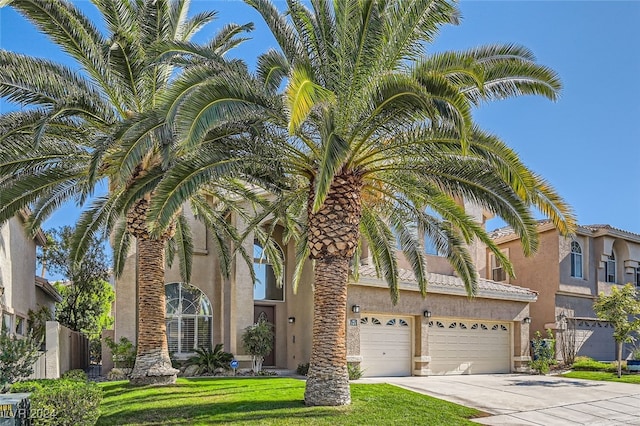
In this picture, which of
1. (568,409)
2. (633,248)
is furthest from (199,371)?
(633,248)

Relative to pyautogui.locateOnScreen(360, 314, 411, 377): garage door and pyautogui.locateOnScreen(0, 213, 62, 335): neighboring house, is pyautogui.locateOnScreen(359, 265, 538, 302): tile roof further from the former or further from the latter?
pyautogui.locateOnScreen(0, 213, 62, 335): neighboring house

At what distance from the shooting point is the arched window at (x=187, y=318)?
21.9 meters

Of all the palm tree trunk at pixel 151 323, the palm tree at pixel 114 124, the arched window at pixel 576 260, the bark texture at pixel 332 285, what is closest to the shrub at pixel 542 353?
the arched window at pixel 576 260

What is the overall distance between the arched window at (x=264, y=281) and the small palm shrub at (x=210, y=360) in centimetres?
346

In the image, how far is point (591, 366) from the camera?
24250 mm

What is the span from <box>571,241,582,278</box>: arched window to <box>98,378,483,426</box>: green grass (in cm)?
1519

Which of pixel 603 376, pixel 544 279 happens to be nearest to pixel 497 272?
pixel 544 279

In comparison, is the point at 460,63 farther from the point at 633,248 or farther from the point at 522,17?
the point at 633,248

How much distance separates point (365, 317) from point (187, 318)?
675cm

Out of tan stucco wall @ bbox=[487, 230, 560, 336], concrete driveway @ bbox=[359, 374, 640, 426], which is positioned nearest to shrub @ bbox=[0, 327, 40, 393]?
concrete driveway @ bbox=[359, 374, 640, 426]

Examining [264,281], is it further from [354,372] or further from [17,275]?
[17,275]

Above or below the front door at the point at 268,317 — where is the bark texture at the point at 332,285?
above

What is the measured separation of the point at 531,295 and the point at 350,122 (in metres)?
16.4

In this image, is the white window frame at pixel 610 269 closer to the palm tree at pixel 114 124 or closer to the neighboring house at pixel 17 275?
the palm tree at pixel 114 124
